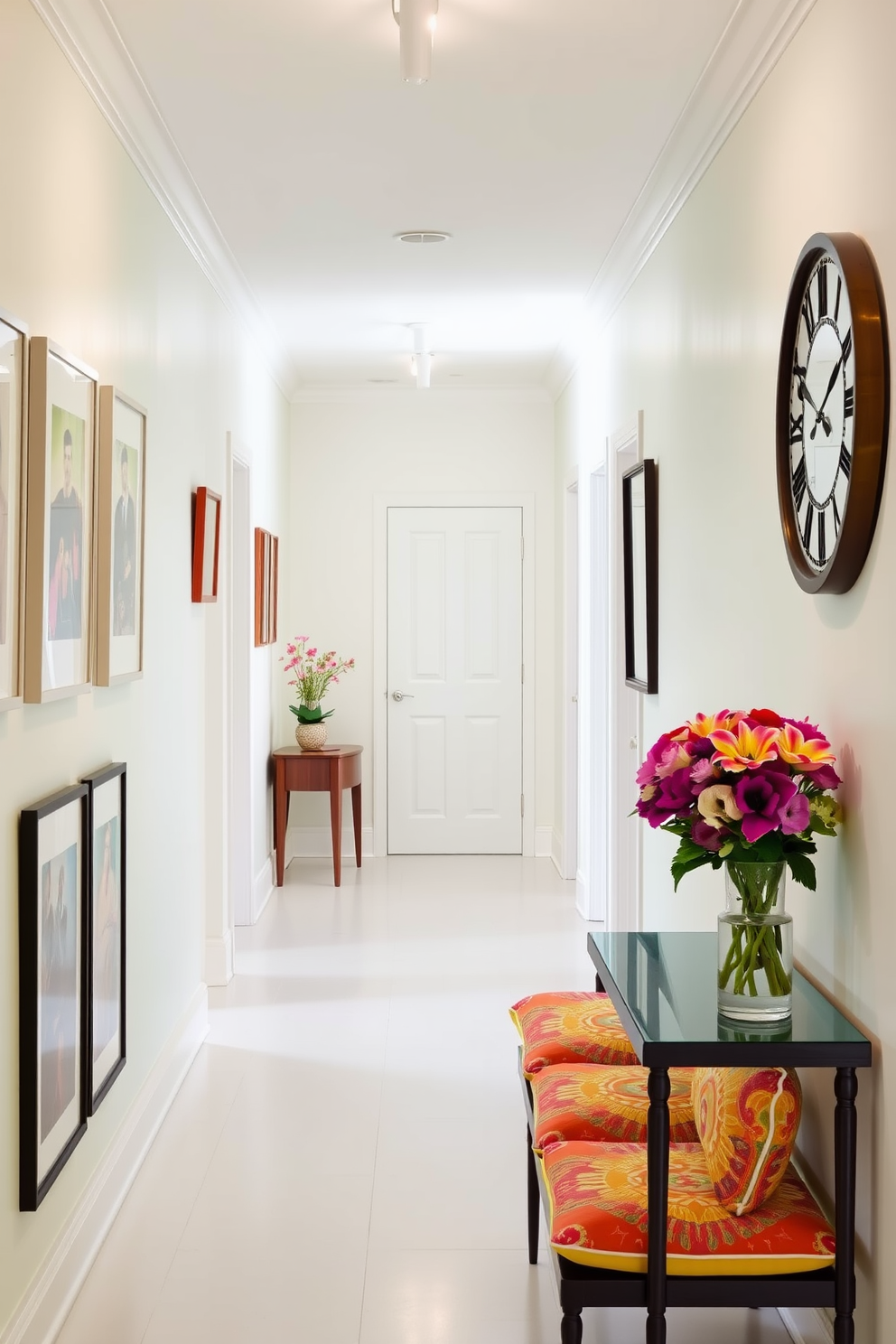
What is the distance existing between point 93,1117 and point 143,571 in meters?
1.31

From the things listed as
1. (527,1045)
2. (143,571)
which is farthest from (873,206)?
(143,571)

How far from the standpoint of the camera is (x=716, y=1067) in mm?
1999

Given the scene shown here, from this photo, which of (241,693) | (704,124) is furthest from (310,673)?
(704,124)

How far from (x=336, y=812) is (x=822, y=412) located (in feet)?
14.8

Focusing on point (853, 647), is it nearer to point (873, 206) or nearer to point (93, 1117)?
point (873, 206)

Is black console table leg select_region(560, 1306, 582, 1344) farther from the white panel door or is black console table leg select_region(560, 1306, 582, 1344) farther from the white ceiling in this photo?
the white panel door

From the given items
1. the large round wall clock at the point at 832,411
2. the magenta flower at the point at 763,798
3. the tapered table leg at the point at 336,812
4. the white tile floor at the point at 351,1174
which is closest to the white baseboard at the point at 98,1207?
the white tile floor at the point at 351,1174

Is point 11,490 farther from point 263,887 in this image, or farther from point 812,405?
point 263,887

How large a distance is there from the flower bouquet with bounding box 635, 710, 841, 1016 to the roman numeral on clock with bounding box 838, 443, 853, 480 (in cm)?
41

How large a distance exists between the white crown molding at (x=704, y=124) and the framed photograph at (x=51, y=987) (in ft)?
6.67

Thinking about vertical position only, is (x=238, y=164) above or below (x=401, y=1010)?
above

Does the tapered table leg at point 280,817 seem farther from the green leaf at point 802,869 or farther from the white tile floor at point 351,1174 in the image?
the green leaf at point 802,869

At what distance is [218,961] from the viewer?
4.54m

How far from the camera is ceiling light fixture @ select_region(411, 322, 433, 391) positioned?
211 inches
